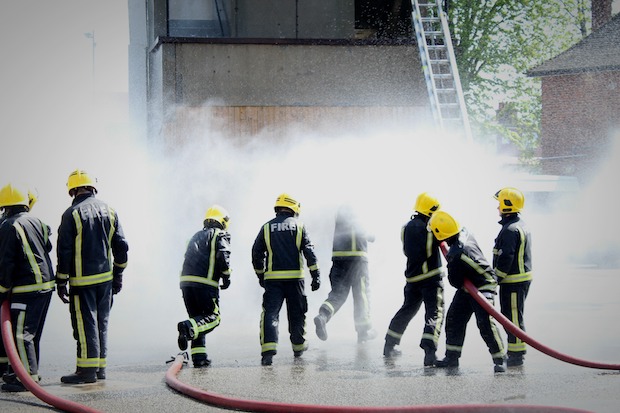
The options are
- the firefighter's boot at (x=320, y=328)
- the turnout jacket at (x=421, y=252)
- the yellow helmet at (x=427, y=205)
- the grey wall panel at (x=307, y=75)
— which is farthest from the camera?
the grey wall panel at (x=307, y=75)

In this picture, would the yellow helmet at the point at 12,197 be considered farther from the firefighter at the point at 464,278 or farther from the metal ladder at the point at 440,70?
the metal ladder at the point at 440,70

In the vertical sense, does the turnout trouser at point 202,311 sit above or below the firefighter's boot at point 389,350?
above

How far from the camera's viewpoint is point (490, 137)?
36.2m

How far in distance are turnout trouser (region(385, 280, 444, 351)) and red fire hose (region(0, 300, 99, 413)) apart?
3608 millimetres

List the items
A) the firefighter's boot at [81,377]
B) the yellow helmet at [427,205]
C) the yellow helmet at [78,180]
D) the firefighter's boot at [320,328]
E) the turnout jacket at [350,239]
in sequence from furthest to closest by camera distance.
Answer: the turnout jacket at [350,239]
the firefighter's boot at [320,328]
the yellow helmet at [427,205]
the yellow helmet at [78,180]
the firefighter's boot at [81,377]

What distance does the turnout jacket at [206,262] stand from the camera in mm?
10086

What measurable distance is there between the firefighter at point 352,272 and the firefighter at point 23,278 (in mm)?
3805

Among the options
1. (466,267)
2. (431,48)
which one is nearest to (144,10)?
(431,48)

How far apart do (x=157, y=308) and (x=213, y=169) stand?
2.36 m

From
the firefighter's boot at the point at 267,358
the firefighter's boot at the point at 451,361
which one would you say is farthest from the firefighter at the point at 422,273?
the firefighter's boot at the point at 267,358

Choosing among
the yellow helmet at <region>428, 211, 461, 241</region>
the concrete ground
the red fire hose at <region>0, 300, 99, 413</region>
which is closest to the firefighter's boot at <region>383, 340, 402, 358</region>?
the concrete ground

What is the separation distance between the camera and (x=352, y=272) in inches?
466

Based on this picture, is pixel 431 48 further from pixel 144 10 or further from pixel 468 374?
pixel 468 374

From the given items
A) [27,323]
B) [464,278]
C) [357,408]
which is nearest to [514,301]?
[464,278]
